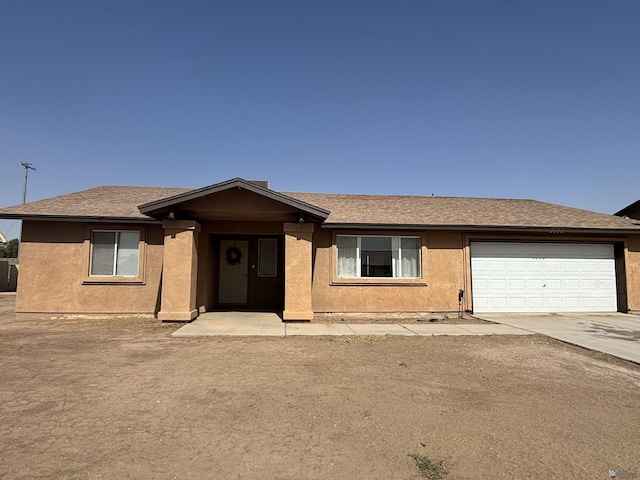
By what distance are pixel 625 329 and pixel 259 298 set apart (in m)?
10.6

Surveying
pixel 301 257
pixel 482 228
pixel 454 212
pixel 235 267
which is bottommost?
pixel 235 267

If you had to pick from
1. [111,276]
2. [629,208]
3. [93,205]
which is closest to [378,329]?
[111,276]

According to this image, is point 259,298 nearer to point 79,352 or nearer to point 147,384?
point 79,352

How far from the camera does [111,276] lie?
36.7 ft

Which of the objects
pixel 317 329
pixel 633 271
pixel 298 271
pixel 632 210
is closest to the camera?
pixel 317 329

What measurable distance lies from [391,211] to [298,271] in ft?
14.7

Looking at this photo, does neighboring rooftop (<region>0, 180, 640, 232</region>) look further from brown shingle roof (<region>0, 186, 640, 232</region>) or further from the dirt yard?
the dirt yard

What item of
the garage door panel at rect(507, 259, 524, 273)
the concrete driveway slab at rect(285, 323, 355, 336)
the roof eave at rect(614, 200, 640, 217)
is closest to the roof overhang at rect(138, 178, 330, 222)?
the concrete driveway slab at rect(285, 323, 355, 336)

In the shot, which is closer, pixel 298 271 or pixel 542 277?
pixel 298 271

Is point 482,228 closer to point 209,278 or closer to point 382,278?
point 382,278

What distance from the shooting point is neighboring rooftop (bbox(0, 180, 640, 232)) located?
441 inches

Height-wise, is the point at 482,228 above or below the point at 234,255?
above

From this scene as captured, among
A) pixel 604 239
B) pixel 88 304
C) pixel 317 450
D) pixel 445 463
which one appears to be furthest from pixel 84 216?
pixel 604 239

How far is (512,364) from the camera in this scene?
21.9 ft
